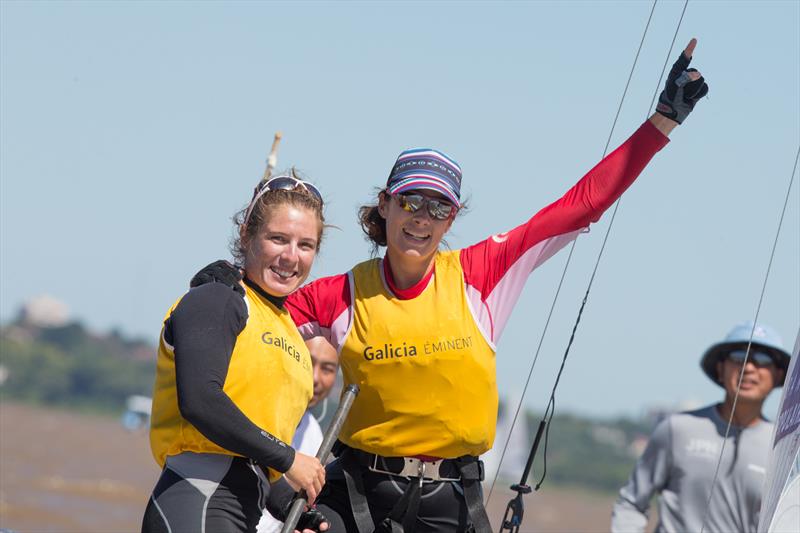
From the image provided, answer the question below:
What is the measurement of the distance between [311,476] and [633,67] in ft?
6.92

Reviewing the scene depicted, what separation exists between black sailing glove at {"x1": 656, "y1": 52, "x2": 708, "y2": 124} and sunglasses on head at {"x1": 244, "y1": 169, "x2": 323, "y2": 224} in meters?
1.26

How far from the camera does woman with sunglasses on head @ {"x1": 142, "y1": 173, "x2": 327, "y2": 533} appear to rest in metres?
4.10

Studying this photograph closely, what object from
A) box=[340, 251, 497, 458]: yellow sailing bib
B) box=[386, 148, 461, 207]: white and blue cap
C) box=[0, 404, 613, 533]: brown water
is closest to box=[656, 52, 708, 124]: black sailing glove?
box=[386, 148, 461, 207]: white and blue cap

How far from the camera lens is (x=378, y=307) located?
5.02 m

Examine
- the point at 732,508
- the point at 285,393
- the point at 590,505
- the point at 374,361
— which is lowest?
the point at 285,393

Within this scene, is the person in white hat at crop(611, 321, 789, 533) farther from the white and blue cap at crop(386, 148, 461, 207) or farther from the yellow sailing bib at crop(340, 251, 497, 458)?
the white and blue cap at crop(386, 148, 461, 207)

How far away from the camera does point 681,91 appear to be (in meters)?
5.05

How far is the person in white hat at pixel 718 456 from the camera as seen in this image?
6875 millimetres

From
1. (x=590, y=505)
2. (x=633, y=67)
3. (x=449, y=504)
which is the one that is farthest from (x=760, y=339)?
(x=590, y=505)

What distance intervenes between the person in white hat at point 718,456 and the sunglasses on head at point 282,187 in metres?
2.97

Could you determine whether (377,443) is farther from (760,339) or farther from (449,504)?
(760,339)

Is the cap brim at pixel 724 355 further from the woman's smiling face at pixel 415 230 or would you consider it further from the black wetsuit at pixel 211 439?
the black wetsuit at pixel 211 439

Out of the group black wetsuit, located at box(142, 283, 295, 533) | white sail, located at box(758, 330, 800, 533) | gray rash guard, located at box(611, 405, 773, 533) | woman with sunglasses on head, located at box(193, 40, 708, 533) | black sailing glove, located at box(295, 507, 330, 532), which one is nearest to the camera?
black wetsuit, located at box(142, 283, 295, 533)

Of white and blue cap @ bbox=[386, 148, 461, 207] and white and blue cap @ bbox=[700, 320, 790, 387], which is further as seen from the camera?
white and blue cap @ bbox=[700, 320, 790, 387]
